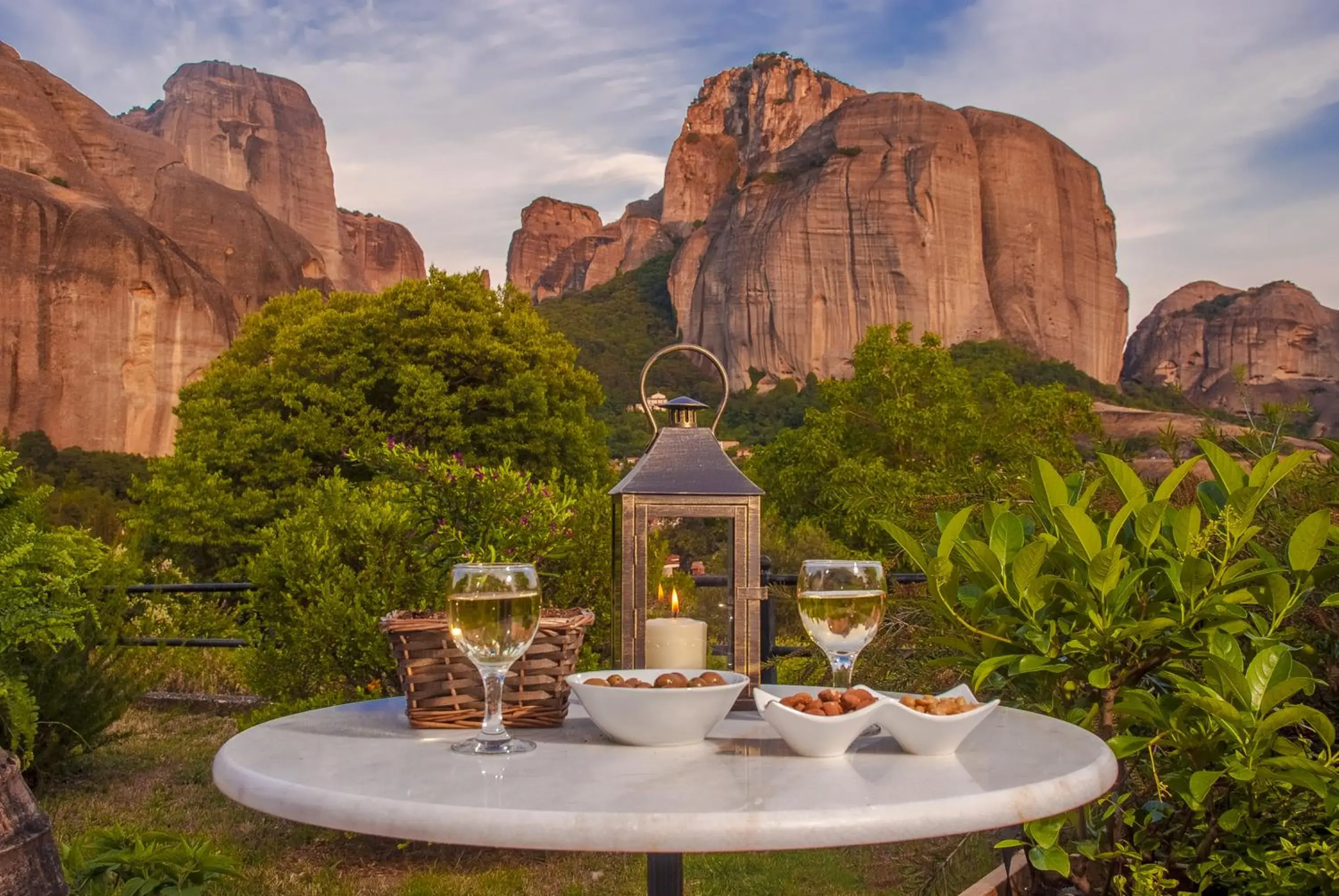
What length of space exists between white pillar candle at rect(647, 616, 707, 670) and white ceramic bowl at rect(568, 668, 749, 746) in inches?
8.3

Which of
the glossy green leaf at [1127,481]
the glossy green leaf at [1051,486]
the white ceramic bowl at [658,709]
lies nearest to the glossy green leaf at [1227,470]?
the glossy green leaf at [1127,481]

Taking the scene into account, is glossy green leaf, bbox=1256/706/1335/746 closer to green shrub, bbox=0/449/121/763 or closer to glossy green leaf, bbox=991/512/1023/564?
glossy green leaf, bbox=991/512/1023/564

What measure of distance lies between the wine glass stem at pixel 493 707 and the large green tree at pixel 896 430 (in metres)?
17.7

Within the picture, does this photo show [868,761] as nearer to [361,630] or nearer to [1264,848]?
[1264,848]

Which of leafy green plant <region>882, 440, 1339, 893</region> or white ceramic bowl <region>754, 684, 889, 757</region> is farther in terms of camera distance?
leafy green plant <region>882, 440, 1339, 893</region>

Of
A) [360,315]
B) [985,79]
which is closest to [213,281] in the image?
[360,315]

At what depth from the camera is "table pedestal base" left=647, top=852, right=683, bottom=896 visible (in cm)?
169

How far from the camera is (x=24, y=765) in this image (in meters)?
4.17

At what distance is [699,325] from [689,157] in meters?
26.5

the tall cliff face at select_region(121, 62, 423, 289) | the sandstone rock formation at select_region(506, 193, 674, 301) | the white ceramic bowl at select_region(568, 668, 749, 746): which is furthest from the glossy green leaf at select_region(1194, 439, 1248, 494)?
the sandstone rock formation at select_region(506, 193, 674, 301)

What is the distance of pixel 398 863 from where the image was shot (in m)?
3.87

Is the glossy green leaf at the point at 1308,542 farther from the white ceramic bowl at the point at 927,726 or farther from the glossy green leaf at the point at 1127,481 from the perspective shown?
the white ceramic bowl at the point at 927,726

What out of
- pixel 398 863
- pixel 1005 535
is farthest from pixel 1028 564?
pixel 398 863

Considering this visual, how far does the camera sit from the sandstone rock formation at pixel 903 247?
58656 millimetres
